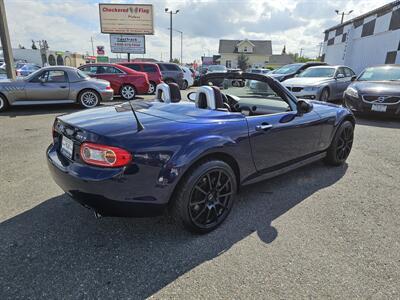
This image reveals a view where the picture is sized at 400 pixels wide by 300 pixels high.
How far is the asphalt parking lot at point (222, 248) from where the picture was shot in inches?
74.8

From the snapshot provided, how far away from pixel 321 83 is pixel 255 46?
56310mm

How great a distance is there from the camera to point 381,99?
23.5ft

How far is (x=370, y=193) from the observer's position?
132 inches

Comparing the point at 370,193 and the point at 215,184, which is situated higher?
the point at 215,184

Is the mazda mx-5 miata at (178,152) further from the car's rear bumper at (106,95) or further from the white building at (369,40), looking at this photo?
the white building at (369,40)

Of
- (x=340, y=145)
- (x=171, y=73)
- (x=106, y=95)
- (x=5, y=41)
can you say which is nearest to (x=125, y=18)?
(x=171, y=73)

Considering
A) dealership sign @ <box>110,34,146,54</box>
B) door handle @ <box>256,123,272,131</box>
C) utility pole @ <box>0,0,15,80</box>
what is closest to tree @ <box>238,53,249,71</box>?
dealership sign @ <box>110,34,146,54</box>

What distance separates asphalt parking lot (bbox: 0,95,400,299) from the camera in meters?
1.90

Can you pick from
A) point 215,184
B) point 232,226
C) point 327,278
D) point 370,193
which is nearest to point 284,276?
point 327,278

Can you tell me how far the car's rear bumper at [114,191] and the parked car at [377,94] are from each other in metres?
7.23

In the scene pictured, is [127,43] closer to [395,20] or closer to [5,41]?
[5,41]

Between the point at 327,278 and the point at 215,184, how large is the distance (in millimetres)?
1117

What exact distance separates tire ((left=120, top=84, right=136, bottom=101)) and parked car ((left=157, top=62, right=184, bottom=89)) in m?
4.04

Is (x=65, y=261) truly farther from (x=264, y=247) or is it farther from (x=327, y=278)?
(x=327, y=278)
